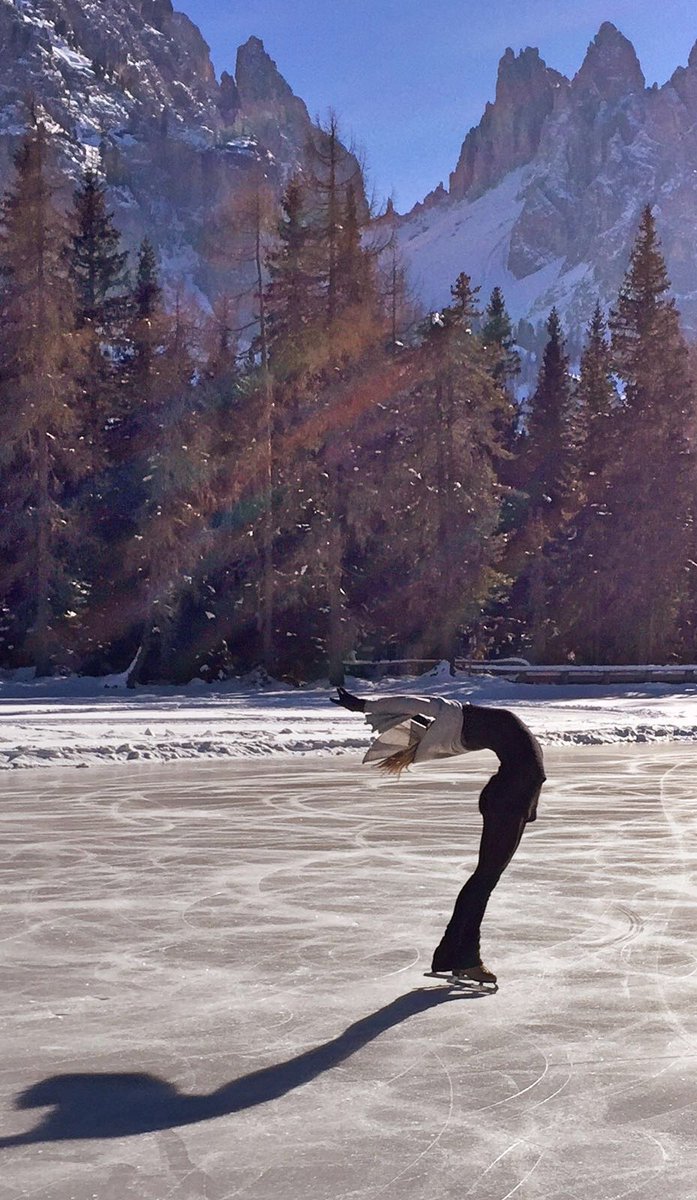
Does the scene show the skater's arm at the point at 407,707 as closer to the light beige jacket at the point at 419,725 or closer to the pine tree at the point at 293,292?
the light beige jacket at the point at 419,725

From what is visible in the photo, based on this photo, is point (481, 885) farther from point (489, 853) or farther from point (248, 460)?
point (248, 460)

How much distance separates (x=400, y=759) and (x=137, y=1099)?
209 centimetres

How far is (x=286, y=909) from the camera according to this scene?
8633mm

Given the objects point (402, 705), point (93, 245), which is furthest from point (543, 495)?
point (402, 705)

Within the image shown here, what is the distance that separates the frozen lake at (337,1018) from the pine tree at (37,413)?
2824cm

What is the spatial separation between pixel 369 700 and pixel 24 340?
3507cm

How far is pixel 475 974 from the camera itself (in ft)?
21.8

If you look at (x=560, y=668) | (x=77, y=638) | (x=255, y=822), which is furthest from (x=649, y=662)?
(x=255, y=822)

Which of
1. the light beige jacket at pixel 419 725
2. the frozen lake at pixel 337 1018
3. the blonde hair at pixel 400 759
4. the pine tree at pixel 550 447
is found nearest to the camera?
the frozen lake at pixel 337 1018

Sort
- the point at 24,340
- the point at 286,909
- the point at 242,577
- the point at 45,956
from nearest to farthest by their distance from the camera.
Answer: the point at 45,956, the point at 286,909, the point at 24,340, the point at 242,577

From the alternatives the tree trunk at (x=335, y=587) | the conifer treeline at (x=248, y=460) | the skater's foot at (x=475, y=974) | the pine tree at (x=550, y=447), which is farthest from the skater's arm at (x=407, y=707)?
the pine tree at (x=550, y=447)

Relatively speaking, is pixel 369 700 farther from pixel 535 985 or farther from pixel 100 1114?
pixel 100 1114

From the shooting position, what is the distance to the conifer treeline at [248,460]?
39.5 meters

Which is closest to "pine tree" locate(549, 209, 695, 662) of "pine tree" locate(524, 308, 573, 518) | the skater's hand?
"pine tree" locate(524, 308, 573, 518)
